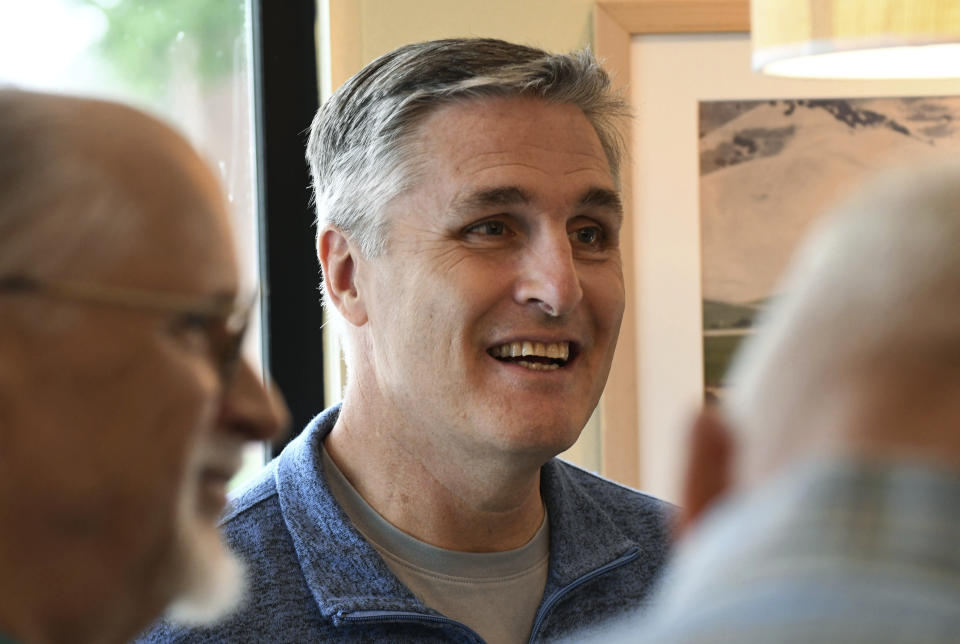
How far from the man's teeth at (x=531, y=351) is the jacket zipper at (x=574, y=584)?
0.87ft

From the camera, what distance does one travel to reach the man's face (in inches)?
63.5

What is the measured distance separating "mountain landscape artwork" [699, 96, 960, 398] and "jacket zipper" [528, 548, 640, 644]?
33.4 inches

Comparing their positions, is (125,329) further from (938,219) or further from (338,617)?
(338,617)

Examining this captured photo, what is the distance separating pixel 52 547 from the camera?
2.57ft

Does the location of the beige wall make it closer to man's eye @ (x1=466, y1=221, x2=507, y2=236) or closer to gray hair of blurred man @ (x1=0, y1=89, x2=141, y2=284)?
man's eye @ (x1=466, y1=221, x2=507, y2=236)

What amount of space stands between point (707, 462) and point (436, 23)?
200 centimetres

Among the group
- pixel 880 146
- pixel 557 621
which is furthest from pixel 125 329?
pixel 880 146

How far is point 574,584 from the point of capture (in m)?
1.63

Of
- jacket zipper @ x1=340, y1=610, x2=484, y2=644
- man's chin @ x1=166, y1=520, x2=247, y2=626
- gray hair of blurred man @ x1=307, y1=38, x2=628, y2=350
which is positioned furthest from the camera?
gray hair of blurred man @ x1=307, y1=38, x2=628, y2=350

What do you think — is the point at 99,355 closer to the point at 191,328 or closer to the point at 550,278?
the point at 191,328

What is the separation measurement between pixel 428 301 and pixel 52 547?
0.89 m

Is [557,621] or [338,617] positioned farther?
[557,621]

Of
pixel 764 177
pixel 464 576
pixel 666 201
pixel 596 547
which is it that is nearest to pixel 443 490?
pixel 464 576

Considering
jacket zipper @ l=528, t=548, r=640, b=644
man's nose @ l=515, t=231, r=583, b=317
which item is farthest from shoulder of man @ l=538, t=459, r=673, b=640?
man's nose @ l=515, t=231, r=583, b=317
